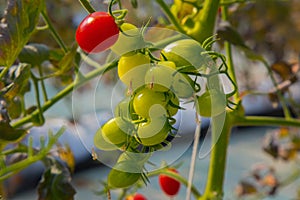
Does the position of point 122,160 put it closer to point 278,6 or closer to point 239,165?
point 239,165

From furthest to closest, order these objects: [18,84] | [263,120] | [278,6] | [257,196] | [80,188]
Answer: [278,6] < [80,188] < [257,196] < [263,120] < [18,84]

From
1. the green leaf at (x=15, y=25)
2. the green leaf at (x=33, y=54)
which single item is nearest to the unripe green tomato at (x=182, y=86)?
the green leaf at (x=15, y=25)

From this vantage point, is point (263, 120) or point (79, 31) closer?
point (79, 31)

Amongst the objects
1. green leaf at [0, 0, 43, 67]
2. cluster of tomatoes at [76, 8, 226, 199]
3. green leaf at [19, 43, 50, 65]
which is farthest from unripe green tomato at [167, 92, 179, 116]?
green leaf at [19, 43, 50, 65]

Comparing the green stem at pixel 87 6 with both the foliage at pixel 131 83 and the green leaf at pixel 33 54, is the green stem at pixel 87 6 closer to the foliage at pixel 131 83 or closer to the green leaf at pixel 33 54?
the foliage at pixel 131 83

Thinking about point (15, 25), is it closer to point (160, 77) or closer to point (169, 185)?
point (160, 77)

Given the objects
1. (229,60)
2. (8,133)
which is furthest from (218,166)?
(8,133)

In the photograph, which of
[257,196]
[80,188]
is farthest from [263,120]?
[80,188]

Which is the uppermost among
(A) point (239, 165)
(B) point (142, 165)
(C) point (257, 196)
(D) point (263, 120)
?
(B) point (142, 165)
